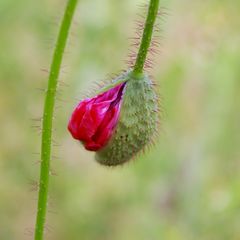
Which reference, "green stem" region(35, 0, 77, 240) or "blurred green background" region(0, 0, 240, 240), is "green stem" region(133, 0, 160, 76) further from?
"blurred green background" region(0, 0, 240, 240)

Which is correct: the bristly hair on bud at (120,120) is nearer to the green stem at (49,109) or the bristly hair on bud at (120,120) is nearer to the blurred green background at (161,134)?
the green stem at (49,109)

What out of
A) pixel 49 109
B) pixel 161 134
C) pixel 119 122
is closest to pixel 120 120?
pixel 119 122

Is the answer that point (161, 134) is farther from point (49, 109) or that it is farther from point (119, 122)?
point (49, 109)

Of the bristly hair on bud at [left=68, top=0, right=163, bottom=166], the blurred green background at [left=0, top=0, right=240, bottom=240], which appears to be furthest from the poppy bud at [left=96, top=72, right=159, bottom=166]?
the blurred green background at [left=0, top=0, right=240, bottom=240]

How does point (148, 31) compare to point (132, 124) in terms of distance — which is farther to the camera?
point (132, 124)

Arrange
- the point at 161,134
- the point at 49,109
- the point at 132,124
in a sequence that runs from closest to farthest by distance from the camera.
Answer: the point at 49,109 → the point at 132,124 → the point at 161,134

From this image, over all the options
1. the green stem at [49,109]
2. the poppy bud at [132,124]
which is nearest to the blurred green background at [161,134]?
the poppy bud at [132,124]

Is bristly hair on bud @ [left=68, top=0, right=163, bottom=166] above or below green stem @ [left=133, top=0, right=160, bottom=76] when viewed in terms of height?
below
